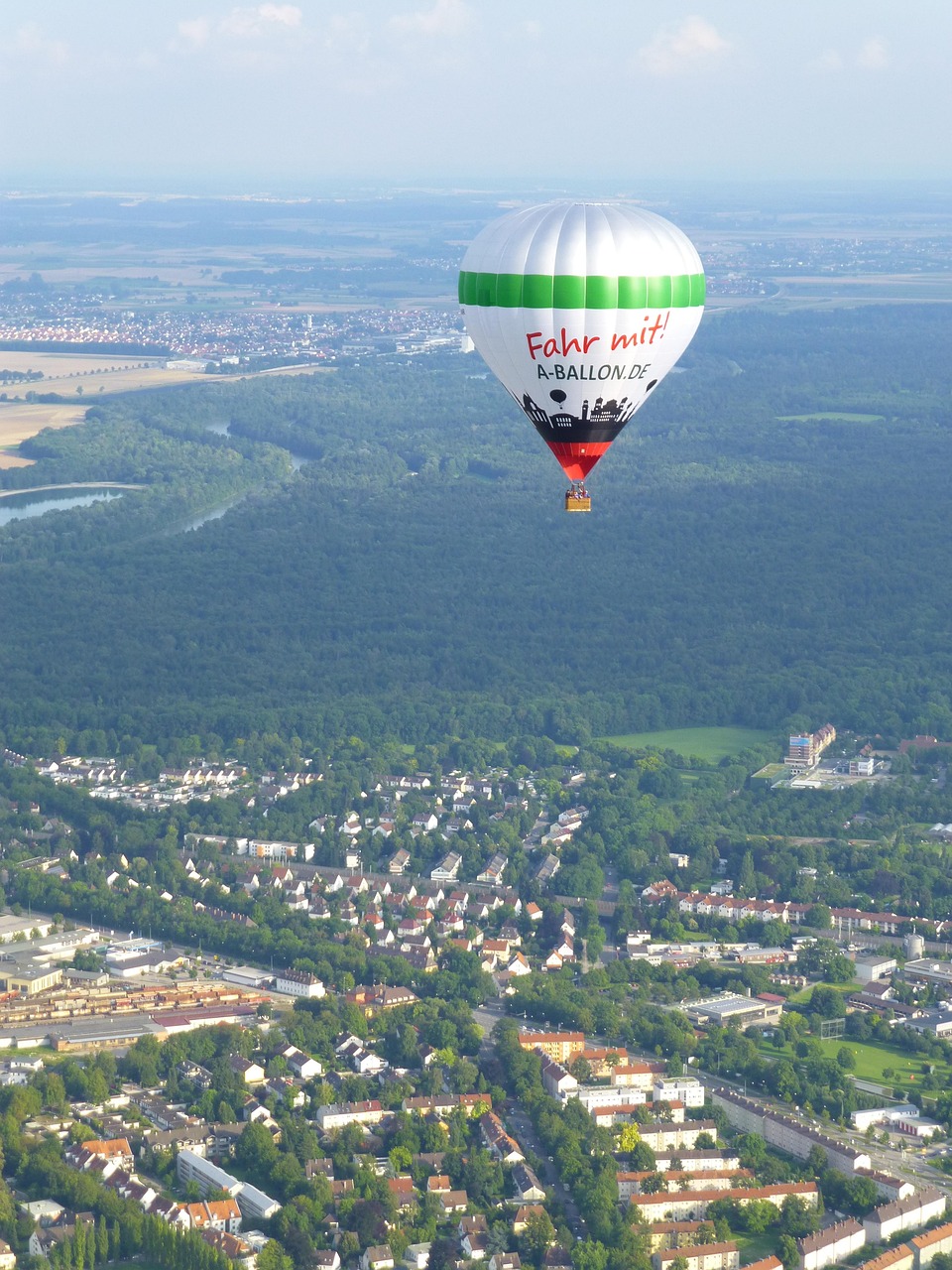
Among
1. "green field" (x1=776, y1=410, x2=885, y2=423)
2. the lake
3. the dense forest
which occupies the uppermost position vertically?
"green field" (x1=776, y1=410, x2=885, y2=423)

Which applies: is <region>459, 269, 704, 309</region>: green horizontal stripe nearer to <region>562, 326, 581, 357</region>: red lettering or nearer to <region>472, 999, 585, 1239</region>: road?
<region>562, 326, 581, 357</region>: red lettering

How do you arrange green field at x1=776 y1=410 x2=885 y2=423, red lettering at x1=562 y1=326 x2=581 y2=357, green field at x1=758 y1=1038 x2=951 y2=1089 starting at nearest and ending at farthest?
1. red lettering at x1=562 y1=326 x2=581 y2=357
2. green field at x1=758 y1=1038 x2=951 y2=1089
3. green field at x1=776 y1=410 x2=885 y2=423

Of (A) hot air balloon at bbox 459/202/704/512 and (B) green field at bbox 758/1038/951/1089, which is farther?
(B) green field at bbox 758/1038/951/1089

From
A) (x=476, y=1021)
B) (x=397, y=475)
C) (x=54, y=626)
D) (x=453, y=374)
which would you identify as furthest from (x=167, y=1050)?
(x=453, y=374)

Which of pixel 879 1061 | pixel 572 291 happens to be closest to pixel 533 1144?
pixel 879 1061

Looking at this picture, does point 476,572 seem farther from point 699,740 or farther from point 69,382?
point 69,382

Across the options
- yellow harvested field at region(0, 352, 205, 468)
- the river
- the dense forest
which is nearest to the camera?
the dense forest

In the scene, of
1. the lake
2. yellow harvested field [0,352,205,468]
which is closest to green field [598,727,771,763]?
the lake
